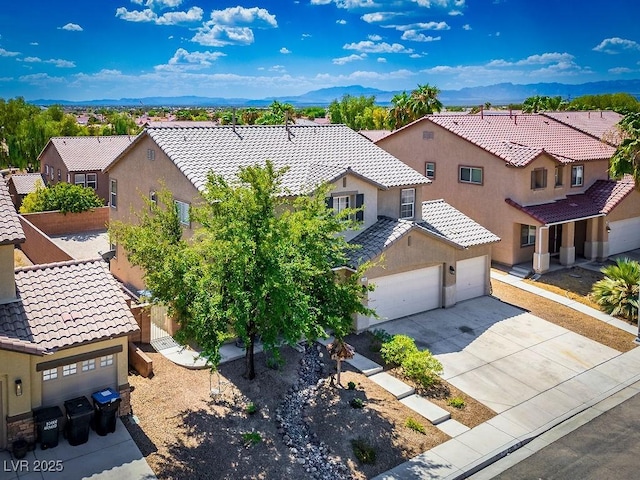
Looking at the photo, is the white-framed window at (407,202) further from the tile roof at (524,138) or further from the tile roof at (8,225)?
the tile roof at (8,225)

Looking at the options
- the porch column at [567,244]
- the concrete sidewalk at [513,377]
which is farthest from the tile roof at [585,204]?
the concrete sidewalk at [513,377]

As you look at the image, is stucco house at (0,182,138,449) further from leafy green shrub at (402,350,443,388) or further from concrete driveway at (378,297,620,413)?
concrete driveway at (378,297,620,413)

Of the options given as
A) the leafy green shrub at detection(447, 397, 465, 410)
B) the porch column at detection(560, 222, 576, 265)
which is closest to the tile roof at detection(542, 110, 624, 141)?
the porch column at detection(560, 222, 576, 265)

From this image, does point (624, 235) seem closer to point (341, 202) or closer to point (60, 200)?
point (341, 202)

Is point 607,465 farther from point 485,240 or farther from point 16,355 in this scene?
point 16,355

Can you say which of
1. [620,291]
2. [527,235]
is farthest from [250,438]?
[527,235]

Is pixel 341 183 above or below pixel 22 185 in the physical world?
above
